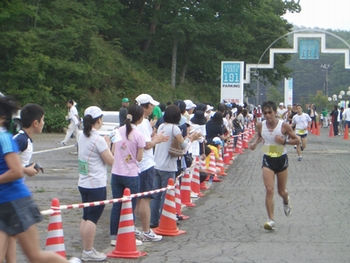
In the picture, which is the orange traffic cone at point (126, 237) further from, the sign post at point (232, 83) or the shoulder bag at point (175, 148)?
the sign post at point (232, 83)

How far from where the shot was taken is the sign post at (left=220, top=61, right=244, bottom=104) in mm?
36375

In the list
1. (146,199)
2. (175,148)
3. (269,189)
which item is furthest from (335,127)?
(146,199)

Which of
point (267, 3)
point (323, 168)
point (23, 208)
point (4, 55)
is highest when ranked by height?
point (267, 3)

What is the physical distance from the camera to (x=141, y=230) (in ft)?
34.0

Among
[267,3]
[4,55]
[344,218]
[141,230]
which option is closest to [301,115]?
[344,218]

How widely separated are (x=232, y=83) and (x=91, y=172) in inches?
1142

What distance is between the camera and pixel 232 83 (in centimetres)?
3672

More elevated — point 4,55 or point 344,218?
point 4,55

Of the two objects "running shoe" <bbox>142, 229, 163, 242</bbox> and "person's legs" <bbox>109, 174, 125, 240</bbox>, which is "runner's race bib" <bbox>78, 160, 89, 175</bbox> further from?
"running shoe" <bbox>142, 229, 163, 242</bbox>

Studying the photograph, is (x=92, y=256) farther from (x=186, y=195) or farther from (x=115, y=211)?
(x=186, y=195)

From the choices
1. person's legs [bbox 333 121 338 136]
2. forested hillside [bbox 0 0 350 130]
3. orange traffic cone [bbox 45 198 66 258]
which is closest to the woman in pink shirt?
orange traffic cone [bbox 45 198 66 258]

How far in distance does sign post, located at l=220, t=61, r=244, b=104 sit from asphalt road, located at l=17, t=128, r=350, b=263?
1642cm

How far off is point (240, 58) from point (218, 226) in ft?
161

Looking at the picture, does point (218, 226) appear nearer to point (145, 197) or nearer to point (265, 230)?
point (265, 230)
